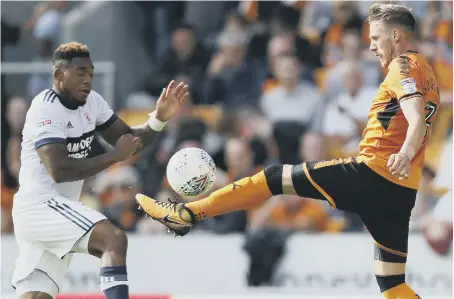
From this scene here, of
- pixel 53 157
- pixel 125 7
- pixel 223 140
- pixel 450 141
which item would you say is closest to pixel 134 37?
pixel 125 7

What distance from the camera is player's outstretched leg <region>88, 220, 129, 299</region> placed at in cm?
673

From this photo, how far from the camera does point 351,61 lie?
40.3ft

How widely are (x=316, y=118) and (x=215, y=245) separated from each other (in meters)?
2.28

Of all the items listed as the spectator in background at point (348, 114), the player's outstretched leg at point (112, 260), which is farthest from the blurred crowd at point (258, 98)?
the player's outstretched leg at point (112, 260)

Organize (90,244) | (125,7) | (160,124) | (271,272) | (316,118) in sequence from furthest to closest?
(125,7), (316,118), (271,272), (160,124), (90,244)

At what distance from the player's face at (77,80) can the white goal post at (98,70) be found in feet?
20.0

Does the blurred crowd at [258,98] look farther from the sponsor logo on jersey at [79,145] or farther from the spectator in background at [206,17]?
the sponsor logo on jersey at [79,145]

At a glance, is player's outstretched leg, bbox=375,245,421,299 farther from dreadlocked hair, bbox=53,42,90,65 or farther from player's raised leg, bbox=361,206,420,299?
dreadlocked hair, bbox=53,42,90,65

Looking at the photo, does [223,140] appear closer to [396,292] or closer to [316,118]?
[316,118]

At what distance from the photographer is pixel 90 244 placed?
690 cm

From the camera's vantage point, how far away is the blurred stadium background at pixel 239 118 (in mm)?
10875

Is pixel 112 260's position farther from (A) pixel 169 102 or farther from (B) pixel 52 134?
(A) pixel 169 102

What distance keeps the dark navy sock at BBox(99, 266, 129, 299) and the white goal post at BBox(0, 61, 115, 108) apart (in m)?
6.70

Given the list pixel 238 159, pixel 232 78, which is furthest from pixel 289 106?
pixel 238 159
